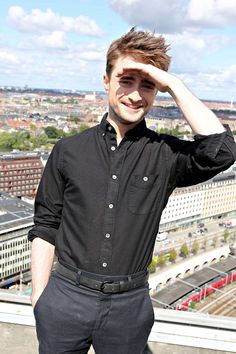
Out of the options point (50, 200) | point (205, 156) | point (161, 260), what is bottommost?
point (161, 260)

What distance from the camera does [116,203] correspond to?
0.76m

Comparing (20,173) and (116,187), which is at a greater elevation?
(116,187)

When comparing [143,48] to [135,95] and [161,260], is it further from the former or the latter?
[161,260]

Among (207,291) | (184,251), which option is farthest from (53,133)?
(207,291)

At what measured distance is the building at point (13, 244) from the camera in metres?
9.17

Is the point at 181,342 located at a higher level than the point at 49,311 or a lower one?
lower

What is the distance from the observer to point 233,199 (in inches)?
650

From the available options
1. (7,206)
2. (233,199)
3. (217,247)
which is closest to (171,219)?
(217,247)

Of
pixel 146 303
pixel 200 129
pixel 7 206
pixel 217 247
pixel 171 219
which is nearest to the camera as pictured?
pixel 200 129

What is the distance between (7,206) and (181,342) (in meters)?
9.74

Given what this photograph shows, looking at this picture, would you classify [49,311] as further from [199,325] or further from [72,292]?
[199,325]

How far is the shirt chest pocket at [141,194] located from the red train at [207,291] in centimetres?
862

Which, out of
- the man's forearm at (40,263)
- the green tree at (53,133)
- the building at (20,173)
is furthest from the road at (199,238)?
the green tree at (53,133)

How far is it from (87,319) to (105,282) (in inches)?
2.9
